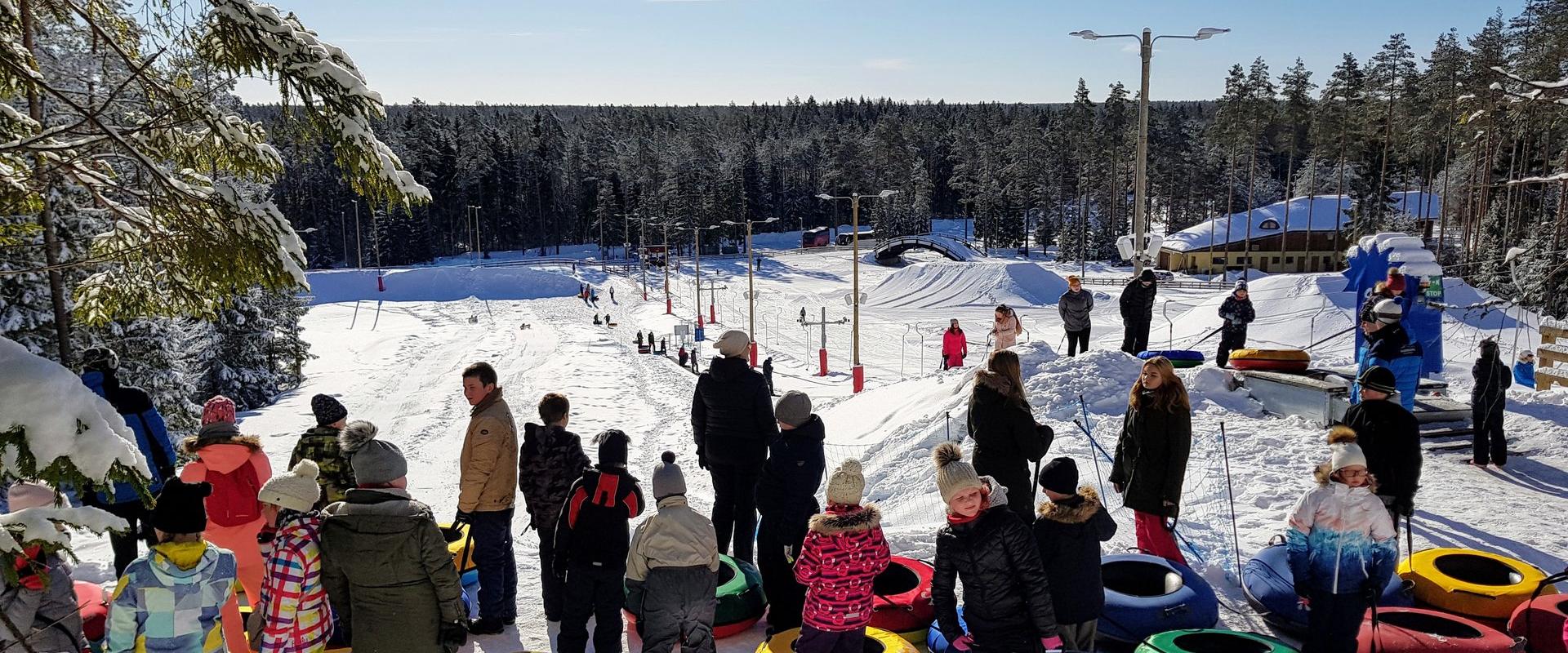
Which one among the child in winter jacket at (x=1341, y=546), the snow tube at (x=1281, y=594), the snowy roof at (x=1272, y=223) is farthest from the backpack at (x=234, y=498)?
the snowy roof at (x=1272, y=223)

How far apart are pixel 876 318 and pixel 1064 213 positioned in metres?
47.5

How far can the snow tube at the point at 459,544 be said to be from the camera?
6.30 metres

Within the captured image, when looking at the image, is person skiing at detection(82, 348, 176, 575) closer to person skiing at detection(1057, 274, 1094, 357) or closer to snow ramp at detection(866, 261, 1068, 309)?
person skiing at detection(1057, 274, 1094, 357)

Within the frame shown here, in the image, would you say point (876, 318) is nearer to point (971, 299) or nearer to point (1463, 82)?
point (971, 299)

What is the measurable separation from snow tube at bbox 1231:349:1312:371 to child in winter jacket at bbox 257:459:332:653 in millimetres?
11470

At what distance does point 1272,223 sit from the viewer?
60125 mm

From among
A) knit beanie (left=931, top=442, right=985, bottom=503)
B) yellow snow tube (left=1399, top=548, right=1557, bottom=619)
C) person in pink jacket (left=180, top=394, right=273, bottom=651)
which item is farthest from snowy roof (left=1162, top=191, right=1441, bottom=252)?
person in pink jacket (left=180, top=394, right=273, bottom=651)

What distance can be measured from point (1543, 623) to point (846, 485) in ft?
13.0

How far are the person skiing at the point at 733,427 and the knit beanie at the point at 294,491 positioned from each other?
2.44 meters

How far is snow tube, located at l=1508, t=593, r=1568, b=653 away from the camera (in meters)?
5.03

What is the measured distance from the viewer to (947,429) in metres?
11.3

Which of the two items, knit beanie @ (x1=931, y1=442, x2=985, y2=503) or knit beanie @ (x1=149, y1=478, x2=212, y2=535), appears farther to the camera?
knit beanie @ (x1=931, y1=442, x2=985, y2=503)

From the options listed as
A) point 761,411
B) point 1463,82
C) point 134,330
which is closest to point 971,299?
point 1463,82

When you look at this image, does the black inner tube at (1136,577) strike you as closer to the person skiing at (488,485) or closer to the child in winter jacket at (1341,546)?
the child in winter jacket at (1341,546)
